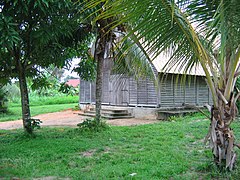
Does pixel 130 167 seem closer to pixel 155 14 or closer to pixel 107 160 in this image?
pixel 107 160

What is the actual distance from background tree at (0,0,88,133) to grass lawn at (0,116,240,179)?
5.39 ft

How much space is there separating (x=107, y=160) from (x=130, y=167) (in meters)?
0.73

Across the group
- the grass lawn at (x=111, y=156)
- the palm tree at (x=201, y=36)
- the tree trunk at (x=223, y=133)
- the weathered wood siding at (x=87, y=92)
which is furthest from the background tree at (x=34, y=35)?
the weathered wood siding at (x=87, y=92)

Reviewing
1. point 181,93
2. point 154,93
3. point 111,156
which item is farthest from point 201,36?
point 181,93

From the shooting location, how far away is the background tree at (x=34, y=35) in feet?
16.7

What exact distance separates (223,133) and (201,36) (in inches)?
56.0

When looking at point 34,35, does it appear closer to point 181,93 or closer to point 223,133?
point 223,133

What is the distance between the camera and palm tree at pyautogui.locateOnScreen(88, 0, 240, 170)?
2.56 meters

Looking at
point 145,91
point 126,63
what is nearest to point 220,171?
point 126,63

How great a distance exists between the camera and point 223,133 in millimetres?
3734

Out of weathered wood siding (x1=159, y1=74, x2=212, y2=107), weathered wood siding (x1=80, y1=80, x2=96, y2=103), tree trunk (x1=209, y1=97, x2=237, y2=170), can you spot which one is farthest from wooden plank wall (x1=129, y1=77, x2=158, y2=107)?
tree trunk (x1=209, y1=97, x2=237, y2=170)

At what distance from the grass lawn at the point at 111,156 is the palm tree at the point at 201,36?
89cm

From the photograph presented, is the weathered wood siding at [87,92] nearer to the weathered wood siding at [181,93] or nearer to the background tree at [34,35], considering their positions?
the weathered wood siding at [181,93]

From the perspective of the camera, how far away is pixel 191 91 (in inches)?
557
